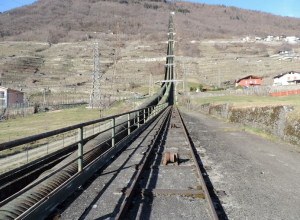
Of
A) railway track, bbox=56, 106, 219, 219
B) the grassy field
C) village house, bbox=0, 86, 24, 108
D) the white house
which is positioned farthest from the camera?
the white house

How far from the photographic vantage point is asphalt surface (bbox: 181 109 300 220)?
4.11 meters

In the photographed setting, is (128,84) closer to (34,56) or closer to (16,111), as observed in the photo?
(16,111)

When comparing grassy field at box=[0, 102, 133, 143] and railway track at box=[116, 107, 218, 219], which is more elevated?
railway track at box=[116, 107, 218, 219]

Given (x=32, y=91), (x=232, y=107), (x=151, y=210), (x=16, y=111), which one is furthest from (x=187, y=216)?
(x=32, y=91)

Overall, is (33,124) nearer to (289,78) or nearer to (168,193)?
(168,193)

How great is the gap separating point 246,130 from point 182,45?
188339 millimetres

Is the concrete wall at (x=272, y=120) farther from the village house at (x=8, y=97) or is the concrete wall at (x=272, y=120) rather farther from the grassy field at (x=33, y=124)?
the village house at (x=8, y=97)

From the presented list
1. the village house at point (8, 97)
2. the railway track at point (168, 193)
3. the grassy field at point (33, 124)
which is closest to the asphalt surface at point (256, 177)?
the railway track at point (168, 193)

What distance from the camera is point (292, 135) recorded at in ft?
29.9

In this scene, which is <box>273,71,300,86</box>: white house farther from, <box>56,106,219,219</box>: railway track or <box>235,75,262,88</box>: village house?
<box>56,106,219,219</box>: railway track

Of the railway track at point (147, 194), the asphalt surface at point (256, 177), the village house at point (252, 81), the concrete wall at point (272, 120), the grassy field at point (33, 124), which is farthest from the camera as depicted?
the village house at point (252, 81)

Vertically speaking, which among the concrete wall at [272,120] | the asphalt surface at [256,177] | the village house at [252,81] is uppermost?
the village house at [252,81]

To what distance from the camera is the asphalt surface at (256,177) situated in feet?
13.5

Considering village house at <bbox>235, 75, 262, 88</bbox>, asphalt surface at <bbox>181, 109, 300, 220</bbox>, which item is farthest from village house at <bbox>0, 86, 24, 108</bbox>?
village house at <bbox>235, 75, 262, 88</bbox>
